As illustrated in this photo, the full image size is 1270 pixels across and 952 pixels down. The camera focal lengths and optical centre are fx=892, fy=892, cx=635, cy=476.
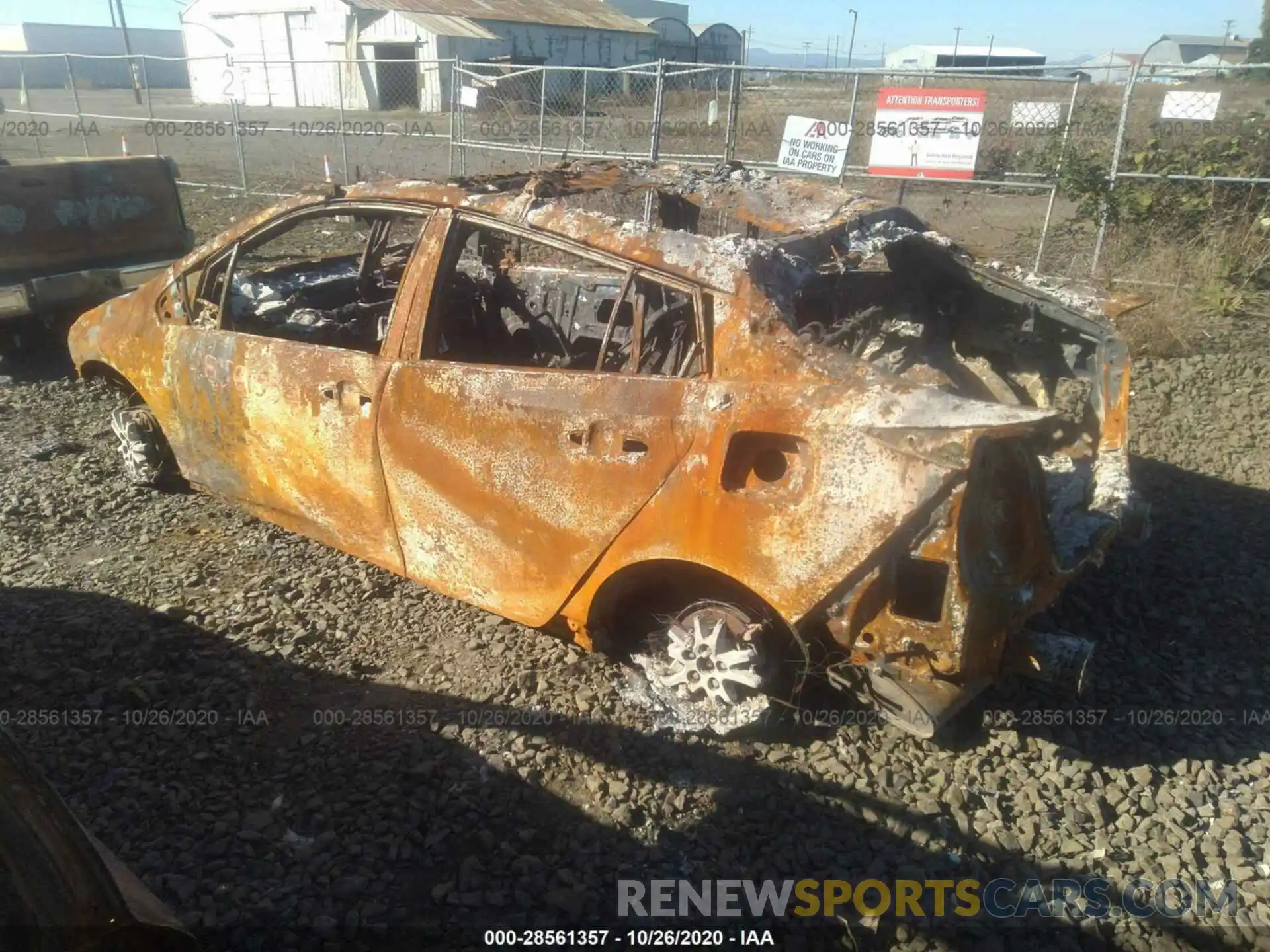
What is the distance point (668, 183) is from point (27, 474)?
3844mm

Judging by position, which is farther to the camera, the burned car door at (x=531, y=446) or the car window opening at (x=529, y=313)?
the car window opening at (x=529, y=313)

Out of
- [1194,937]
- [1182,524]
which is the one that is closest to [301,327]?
[1194,937]

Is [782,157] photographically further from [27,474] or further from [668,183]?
[27,474]

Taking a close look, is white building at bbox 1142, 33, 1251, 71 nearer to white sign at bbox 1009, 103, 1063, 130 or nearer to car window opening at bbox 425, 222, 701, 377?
white sign at bbox 1009, 103, 1063, 130

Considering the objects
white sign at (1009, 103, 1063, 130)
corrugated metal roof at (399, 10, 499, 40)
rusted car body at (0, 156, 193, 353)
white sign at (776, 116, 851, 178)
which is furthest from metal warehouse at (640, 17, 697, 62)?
rusted car body at (0, 156, 193, 353)

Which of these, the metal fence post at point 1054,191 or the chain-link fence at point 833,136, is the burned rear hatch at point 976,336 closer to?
the chain-link fence at point 833,136

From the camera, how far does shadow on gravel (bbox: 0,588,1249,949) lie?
2.39m

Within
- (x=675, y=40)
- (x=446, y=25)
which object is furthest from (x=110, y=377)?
(x=675, y=40)

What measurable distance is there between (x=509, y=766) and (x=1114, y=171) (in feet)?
25.3

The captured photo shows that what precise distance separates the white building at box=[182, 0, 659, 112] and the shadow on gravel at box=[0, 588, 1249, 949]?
2550 centimetres

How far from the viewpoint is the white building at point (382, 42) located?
27.8 meters

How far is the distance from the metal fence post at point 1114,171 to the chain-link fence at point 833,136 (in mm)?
25

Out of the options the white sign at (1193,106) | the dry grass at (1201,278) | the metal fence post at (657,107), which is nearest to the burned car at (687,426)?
the dry grass at (1201,278)

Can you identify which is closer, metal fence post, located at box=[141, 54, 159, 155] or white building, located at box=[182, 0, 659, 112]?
metal fence post, located at box=[141, 54, 159, 155]
